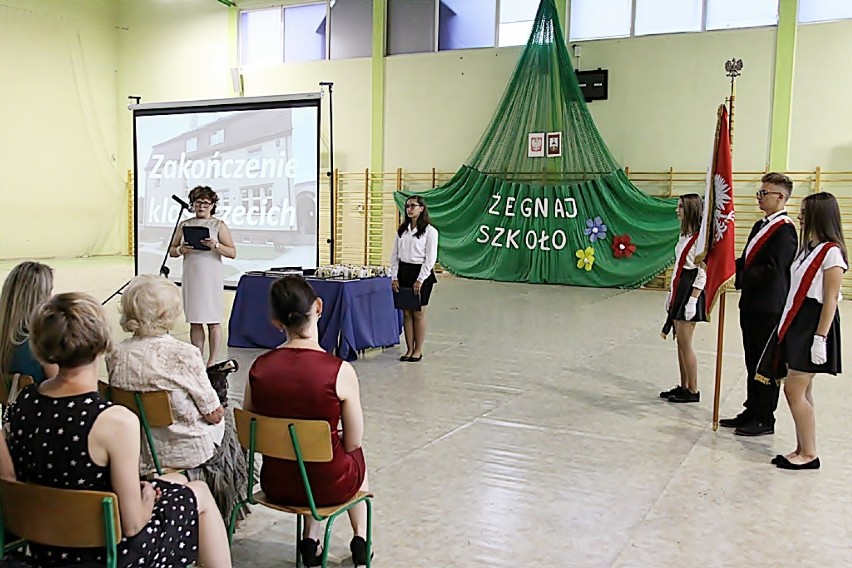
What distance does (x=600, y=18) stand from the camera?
1263 centimetres

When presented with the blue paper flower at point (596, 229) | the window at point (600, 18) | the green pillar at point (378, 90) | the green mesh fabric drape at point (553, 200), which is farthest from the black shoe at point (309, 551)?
the green pillar at point (378, 90)

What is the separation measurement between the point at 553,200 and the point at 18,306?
1018 cm

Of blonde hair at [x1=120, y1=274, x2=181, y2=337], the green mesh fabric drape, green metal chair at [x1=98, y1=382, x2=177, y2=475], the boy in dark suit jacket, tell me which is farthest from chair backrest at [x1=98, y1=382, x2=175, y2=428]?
the green mesh fabric drape

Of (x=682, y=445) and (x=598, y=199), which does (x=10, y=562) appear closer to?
(x=682, y=445)

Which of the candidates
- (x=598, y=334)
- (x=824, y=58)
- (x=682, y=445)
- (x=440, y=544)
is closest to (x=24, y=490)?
(x=440, y=544)

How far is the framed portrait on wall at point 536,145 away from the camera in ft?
40.4

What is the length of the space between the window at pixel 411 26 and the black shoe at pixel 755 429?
35.9 feet

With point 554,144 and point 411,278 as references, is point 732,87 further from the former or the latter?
point 554,144

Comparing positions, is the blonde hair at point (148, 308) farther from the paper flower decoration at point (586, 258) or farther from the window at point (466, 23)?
the window at point (466, 23)

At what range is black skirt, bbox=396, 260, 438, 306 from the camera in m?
6.08

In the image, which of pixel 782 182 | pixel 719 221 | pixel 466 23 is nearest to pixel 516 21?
pixel 466 23

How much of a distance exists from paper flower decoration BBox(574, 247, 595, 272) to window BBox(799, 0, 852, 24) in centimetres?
427

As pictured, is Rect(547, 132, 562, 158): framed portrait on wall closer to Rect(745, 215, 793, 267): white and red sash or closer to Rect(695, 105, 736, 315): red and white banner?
Rect(695, 105, 736, 315): red and white banner

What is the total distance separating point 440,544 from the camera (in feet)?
9.58
